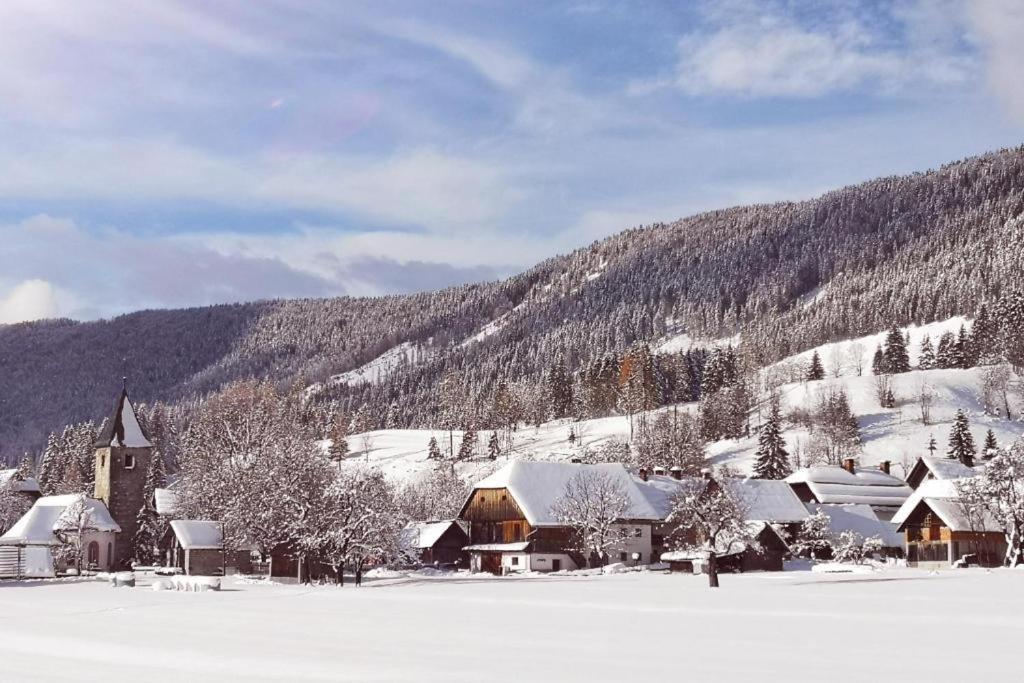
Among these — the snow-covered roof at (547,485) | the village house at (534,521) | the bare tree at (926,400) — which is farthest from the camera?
the bare tree at (926,400)

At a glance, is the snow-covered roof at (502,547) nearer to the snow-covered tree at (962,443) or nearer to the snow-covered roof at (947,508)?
the snow-covered roof at (947,508)

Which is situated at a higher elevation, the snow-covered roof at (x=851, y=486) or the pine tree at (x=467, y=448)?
the pine tree at (x=467, y=448)

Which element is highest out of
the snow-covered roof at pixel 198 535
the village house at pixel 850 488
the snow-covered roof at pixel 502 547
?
the village house at pixel 850 488

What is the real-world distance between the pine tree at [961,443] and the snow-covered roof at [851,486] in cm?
1561

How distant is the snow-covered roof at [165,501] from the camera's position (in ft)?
333

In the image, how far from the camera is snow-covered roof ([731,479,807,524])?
9138 cm

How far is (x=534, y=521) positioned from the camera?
3371 inches

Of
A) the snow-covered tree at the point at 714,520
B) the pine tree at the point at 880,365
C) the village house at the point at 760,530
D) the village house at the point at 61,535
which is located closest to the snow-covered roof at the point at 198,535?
the village house at the point at 61,535

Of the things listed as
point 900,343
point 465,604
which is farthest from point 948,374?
point 465,604

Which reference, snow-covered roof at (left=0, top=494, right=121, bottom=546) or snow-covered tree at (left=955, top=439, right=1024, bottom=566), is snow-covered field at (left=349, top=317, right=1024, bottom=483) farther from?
snow-covered roof at (left=0, top=494, right=121, bottom=546)

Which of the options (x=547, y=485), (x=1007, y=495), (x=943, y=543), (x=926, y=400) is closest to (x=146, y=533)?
(x=547, y=485)

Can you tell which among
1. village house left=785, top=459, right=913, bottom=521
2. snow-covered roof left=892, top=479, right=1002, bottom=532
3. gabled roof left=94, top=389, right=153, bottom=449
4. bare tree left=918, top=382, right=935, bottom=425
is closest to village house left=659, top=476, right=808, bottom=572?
snow-covered roof left=892, top=479, right=1002, bottom=532

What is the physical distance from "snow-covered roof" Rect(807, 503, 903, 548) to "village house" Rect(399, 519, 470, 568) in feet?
95.7

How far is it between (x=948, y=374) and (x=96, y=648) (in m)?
166
